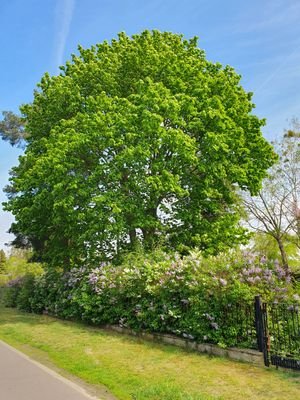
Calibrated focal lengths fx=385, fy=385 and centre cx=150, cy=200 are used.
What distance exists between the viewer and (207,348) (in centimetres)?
910

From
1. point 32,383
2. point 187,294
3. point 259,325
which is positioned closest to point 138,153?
point 187,294

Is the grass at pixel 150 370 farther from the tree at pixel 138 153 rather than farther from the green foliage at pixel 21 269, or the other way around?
the green foliage at pixel 21 269

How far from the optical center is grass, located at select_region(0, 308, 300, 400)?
20.1ft

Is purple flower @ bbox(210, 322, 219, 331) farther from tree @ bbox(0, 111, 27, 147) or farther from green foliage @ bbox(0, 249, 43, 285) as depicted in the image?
tree @ bbox(0, 111, 27, 147)

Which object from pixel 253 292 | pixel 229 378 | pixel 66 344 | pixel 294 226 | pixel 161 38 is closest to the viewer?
pixel 229 378

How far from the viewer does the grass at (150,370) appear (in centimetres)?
614

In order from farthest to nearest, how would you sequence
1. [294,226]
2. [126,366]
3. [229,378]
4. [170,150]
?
[294,226] → [170,150] → [126,366] → [229,378]

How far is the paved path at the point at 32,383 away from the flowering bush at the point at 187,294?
3579mm

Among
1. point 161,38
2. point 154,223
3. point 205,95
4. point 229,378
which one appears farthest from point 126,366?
point 161,38

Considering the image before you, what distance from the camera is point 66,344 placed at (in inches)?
415

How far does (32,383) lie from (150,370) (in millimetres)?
2235

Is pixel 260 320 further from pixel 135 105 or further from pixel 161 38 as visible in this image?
pixel 161 38

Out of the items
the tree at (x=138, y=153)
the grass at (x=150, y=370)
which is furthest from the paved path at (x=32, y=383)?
the tree at (x=138, y=153)

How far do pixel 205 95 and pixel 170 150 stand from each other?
3.34 metres
